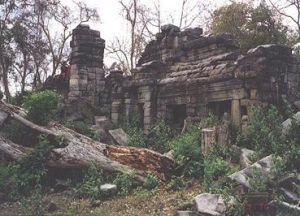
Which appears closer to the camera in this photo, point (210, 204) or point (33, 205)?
point (210, 204)

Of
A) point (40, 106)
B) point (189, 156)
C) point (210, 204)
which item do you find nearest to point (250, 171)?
point (210, 204)

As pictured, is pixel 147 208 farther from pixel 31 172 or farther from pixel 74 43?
pixel 74 43

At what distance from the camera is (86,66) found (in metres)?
19.2

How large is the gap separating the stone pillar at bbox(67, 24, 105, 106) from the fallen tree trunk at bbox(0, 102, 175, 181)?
713cm

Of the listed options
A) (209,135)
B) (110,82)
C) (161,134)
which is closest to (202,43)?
(161,134)

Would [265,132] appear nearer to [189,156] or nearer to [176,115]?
[189,156]

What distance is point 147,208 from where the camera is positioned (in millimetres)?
8922

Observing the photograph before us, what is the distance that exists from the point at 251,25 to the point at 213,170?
15.6 meters

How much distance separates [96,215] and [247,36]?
17090 mm

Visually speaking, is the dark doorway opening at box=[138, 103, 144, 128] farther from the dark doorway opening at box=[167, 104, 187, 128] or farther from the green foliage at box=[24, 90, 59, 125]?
the green foliage at box=[24, 90, 59, 125]

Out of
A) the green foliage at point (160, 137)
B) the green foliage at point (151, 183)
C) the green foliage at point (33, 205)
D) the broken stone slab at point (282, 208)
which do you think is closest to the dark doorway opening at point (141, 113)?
the green foliage at point (160, 137)

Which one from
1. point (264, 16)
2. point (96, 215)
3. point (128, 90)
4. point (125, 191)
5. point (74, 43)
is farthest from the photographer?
point (264, 16)

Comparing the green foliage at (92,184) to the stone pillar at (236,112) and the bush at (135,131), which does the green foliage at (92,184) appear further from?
the stone pillar at (236,112)

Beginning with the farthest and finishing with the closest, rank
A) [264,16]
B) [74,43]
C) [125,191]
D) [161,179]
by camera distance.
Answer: [264,16], [74,43], [161,179], [125,191]
